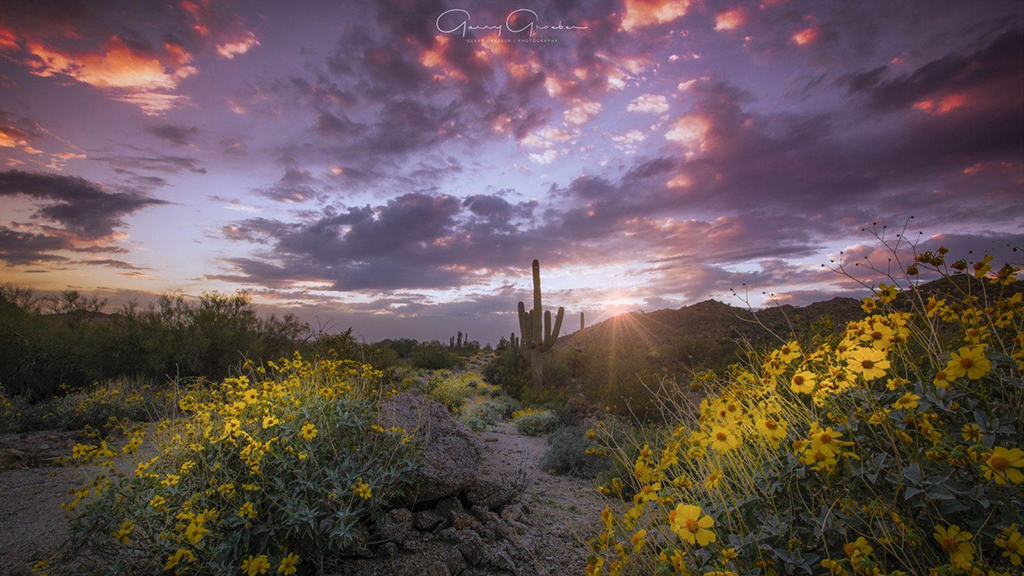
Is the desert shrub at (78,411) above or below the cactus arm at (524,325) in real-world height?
below

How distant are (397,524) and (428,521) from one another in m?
0.27

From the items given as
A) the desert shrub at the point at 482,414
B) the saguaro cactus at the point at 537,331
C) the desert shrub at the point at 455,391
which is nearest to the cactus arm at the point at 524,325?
the saguaro cactus at the point at 537,331

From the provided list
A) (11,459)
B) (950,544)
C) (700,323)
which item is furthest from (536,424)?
(700,323)

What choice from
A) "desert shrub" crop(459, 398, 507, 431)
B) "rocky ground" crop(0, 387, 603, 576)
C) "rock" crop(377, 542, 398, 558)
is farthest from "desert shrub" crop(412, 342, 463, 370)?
"rock" crop(377, 542, 398, 558)

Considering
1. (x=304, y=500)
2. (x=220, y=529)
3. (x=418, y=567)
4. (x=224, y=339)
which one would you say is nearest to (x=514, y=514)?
(x=418, y=567)

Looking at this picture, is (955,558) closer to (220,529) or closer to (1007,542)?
(1007,542)

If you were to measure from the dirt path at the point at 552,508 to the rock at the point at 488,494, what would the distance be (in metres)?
0.23

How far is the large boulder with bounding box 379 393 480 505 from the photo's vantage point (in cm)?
376

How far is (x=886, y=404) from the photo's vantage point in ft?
7.23

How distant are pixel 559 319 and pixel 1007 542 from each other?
540 inches

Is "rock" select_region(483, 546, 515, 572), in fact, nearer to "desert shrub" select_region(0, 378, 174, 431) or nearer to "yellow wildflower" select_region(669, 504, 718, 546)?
"yellow wildflower" select_region(669, 504, 718, 546)

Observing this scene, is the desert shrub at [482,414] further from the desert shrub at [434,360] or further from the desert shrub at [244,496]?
the desert shrub at [434,360]

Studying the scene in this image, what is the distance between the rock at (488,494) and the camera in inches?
161

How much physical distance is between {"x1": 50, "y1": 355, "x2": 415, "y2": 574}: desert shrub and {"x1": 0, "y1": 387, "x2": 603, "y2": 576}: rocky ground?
29 centimetres
